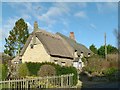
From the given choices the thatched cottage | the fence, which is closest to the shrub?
the fence

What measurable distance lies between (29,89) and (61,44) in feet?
95.9

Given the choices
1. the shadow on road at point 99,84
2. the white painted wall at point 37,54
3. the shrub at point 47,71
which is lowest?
the shadow on road at point 99,84

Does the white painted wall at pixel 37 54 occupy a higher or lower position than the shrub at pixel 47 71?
higher

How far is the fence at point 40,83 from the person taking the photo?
42.0 feet

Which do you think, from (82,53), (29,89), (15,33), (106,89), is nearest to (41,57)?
(82,53)

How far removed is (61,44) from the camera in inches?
1716

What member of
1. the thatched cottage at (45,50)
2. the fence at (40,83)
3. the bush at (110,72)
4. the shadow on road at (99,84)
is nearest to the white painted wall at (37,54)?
the thatched cottage at (45,50)

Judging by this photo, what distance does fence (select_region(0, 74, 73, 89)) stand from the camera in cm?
1280

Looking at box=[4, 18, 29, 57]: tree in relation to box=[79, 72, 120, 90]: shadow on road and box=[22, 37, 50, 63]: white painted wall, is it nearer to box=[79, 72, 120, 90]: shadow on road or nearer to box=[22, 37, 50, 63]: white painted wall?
box=[22, 37, 50, 63]: white painted wall

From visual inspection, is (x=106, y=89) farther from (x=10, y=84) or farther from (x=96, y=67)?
(x=96, y=67)

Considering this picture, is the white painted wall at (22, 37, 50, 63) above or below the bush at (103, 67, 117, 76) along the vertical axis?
above

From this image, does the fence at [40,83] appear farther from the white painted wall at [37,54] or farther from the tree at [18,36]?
the tree at [18,36]

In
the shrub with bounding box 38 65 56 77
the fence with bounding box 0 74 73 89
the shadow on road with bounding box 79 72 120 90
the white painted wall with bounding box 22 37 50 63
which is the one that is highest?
the white painted wall with bounding box 22 37 50 63

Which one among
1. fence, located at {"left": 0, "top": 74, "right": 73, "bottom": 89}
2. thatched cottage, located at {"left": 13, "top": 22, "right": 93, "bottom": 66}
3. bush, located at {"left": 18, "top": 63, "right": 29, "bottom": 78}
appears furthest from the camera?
thatched cottage, located at {"left": 13, "top": 22, "right": 93, "bottom": 66}
